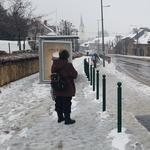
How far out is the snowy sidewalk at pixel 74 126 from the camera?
4160 mm

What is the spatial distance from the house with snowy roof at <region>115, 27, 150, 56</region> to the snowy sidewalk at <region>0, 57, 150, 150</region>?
46.3 metres

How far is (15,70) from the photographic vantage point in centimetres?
1241

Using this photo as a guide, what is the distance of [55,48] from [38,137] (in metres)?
7.07

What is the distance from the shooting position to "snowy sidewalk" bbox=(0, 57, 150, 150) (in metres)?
4.16

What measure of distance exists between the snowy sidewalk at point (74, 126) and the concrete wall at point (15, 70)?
2.65m

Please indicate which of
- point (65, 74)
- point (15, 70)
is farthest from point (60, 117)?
point (15, 70)

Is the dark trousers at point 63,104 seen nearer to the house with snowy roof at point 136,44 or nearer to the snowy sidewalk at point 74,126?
the snowy sidewalk at point 74,126

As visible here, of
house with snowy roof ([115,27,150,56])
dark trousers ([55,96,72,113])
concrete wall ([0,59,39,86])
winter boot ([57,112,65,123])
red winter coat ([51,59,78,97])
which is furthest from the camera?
house with snowy roof ([115,27,150,56])

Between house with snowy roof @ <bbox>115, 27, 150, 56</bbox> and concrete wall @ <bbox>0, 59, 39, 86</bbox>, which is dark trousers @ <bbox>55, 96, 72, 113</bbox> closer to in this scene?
concrete wall @ <bbox>0, 59, 39, 86</bbox>

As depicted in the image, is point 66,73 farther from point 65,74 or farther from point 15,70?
point 15,70

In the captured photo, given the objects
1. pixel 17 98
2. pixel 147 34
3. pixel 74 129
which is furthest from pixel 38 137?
pixel 147 34

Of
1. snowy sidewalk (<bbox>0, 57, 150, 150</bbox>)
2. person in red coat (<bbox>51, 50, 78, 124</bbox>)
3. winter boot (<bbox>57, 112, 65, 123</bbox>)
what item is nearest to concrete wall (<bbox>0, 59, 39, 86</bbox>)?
snowy sidewalk (<bbox>0, 57, 150, 150</bbox>)

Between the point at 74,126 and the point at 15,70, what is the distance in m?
8.01

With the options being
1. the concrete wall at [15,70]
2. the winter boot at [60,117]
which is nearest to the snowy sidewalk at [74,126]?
the winter boot at [60,117]
